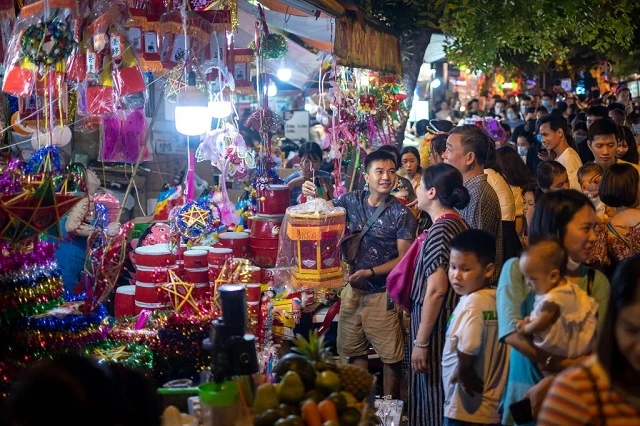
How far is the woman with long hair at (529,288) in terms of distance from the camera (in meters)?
3.48

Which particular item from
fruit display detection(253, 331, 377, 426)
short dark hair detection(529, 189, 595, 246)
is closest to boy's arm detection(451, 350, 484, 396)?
short dark hair detection(529, 189, 595, 246)

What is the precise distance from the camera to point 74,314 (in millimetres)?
4145

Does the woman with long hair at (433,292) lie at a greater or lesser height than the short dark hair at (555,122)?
lesser

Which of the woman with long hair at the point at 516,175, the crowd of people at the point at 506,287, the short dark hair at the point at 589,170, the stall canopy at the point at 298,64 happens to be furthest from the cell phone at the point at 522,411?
the stall canopy at the point at 298,64

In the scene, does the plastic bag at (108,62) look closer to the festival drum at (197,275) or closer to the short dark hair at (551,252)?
the festival drum at (197,275)

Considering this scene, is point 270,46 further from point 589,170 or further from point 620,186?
point 620,186

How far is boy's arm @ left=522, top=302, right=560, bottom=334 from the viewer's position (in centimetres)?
332

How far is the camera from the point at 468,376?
4.00 metres

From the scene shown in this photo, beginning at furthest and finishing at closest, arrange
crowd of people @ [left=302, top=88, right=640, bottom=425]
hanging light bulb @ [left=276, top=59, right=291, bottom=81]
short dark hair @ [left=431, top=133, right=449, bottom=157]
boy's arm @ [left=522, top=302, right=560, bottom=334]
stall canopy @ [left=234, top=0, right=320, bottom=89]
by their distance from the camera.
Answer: hanging light bulb @ [left=276, top=59, right=291, bottom=81] < stall canopy @ [left=234, top=0, right=320, bottom=89] < short dark hair @ [left=431, top=133, right=449, bottom=157] < boy's arm @ [left=522, top=302, right=560, bottom=334] < crowd of people @ [left=302, top=88, right=640, bottom=425]

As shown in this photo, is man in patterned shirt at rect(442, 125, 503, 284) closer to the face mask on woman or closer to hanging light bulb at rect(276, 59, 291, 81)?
the face mask on woman

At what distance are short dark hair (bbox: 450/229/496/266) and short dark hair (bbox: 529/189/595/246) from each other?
1.60ft

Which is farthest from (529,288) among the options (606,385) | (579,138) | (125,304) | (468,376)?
(579,138)

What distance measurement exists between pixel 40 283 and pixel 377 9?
7798mm

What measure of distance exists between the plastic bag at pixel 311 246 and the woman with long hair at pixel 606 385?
3536 millimetres
